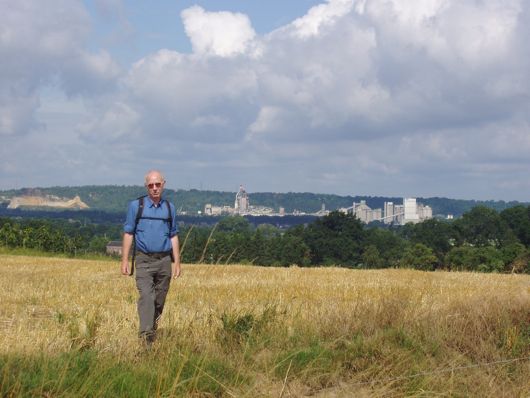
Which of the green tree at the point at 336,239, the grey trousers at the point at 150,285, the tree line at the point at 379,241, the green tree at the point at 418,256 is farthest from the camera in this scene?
the green tree at the point at 336,239

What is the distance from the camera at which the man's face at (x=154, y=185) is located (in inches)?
351

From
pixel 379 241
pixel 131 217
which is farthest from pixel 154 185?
pixel 379 241

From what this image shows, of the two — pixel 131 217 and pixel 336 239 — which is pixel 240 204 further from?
pixel 336 239

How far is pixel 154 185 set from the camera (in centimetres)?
890

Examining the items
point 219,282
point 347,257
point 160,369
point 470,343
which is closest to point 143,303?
point 160,369

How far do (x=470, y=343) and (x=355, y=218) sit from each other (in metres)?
76.6

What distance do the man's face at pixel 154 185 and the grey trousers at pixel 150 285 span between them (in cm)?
75

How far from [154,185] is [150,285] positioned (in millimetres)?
1235

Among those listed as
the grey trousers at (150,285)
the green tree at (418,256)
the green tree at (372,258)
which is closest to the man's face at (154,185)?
the grey trousers at (150,285)

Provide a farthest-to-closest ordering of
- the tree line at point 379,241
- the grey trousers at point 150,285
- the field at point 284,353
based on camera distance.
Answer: the tree line at point 379,241 → the grey trousers at point 150,285 → the field at point 284,353

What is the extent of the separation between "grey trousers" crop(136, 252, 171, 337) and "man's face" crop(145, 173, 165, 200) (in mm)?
748

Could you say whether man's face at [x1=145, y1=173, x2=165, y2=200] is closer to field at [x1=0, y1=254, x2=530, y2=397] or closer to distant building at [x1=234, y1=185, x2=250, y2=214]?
field at [x1=0, y1=254, x2=530, y2=397]

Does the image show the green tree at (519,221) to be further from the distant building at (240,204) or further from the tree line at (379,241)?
the distant building at (240,204)

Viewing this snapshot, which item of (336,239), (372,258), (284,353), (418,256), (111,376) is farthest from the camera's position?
(336,239)
